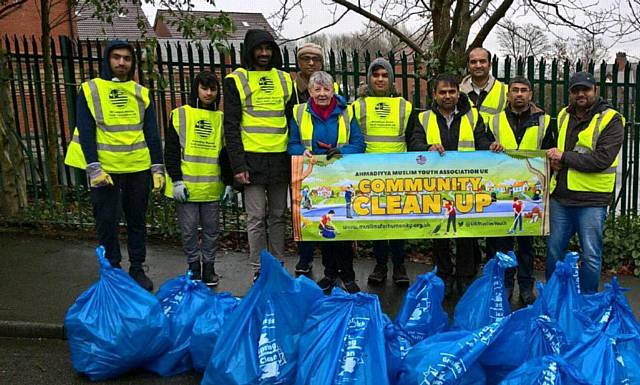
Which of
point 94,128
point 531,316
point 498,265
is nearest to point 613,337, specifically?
point 531,316

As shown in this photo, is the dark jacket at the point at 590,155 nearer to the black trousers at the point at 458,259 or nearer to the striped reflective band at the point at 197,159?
the black trousers at the point at 458,259

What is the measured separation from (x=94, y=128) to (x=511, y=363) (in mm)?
3497

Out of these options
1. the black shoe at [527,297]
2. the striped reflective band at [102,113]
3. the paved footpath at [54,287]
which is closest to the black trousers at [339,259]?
the paved footpath at [54,287]

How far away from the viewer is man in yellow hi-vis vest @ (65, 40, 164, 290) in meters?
4.72

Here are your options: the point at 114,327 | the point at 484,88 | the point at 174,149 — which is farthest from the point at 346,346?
the point at 484,88

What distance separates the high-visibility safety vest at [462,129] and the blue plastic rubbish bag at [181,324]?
2.04m

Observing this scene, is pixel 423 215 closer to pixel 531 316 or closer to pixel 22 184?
pixel 531 316

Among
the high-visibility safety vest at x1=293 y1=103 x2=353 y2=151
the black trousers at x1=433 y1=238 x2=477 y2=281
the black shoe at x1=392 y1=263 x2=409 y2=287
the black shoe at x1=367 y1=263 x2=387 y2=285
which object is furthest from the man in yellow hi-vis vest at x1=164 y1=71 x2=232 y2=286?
the black trousers at x1=433 y1=238 x2=477 y2=281

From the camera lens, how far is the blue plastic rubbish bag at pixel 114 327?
3562mm

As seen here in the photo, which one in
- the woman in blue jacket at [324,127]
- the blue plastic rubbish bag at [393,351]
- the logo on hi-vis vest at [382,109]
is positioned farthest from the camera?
the logo on hi-vis vest at [382,109]

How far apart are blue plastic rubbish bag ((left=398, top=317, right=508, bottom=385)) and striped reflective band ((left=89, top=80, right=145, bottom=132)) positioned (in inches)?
117

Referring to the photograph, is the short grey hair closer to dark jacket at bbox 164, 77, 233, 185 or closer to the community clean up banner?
the community clean up banner

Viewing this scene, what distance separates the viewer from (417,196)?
4.66 meters

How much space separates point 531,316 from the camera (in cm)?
305
